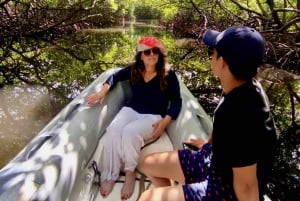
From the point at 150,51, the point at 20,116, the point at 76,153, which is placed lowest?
the point at 20,116

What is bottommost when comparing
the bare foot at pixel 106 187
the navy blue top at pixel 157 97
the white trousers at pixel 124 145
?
the bare foot at pixel 106 187

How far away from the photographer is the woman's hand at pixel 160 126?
2789 millimetres

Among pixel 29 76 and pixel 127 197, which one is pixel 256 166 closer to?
pixel 127 197

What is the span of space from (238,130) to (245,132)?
3 cm

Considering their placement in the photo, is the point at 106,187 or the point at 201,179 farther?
the point at 106,187

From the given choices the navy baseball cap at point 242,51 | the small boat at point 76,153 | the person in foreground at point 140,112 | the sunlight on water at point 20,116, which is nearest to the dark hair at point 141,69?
the person in foreground at point 140,112

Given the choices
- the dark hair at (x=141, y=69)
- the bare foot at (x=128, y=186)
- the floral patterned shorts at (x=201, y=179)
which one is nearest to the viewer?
the floral patterned shorts at (x=201, y=179)

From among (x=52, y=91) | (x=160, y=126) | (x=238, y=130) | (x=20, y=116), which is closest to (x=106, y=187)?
(x=160, y=126)

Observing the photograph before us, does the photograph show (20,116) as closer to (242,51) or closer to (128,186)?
(128,186)

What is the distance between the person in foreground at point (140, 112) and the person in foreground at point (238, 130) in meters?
0.93

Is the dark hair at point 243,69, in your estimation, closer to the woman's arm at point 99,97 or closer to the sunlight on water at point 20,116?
the woman's arm at point 99,97

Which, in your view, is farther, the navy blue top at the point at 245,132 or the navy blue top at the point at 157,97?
the navy blue top at the point at 157,97

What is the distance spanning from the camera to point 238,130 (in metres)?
1.43

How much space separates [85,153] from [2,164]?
1302 mm
